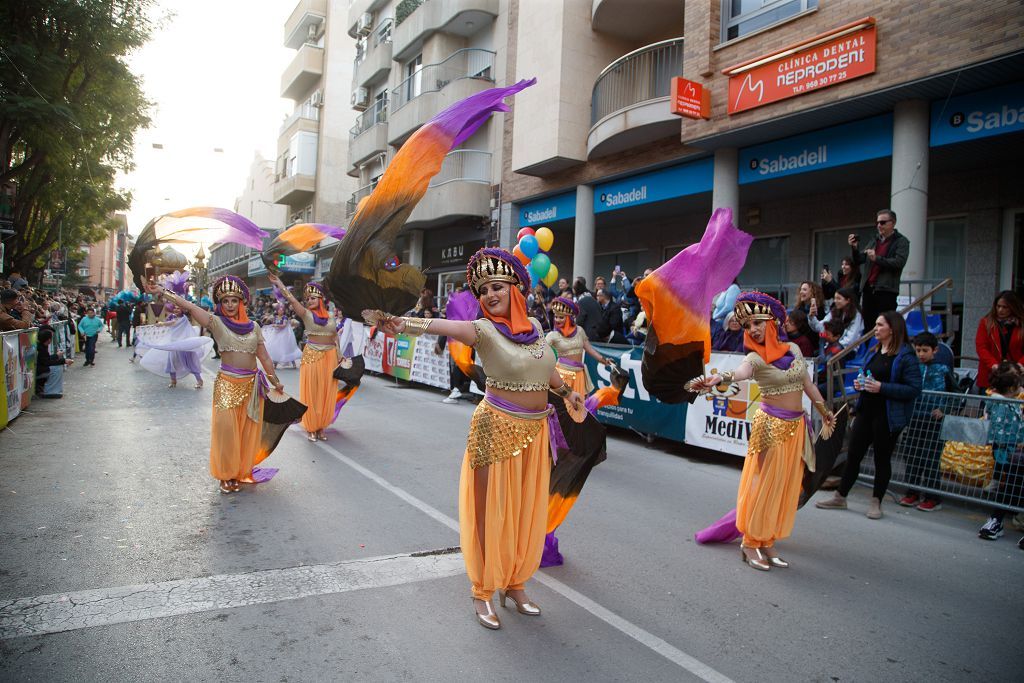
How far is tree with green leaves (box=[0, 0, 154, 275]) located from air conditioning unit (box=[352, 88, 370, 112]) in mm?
11636

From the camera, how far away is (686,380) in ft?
14.4

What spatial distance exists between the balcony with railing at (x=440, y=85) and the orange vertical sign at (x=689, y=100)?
968 centimetres

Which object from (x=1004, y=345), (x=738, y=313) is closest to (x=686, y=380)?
(x=738, y=313)

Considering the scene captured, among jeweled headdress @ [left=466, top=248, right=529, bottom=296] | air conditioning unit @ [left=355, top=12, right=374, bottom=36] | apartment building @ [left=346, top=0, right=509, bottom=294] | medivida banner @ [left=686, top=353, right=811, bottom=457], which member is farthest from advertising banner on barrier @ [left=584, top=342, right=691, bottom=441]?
air conditioning unit @ [left=355, top=12, right=374, bottom=36]

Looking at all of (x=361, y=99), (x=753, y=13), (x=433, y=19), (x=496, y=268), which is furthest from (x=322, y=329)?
(x=361, y=99)

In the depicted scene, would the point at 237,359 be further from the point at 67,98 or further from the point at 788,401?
the point at 67,98

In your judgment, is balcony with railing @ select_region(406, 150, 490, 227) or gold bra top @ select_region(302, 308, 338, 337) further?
balcony with railing @ select_region(406, 150, 490, 227)

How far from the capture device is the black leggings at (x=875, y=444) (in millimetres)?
5926

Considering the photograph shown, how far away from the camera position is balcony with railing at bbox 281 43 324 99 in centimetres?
3731

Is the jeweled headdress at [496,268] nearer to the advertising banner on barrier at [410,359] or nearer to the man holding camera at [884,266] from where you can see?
the man holding camera at [884,266]

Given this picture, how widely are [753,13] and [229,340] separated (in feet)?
36.3

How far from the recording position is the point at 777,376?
4.76 metres

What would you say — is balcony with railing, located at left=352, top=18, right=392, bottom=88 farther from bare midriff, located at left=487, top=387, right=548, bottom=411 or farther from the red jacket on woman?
bare midriff, located at left=487, top=387, right=548, bottom=411

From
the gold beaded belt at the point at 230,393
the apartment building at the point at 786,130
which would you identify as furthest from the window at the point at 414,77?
the gold beaded belt at the point at 230,393
